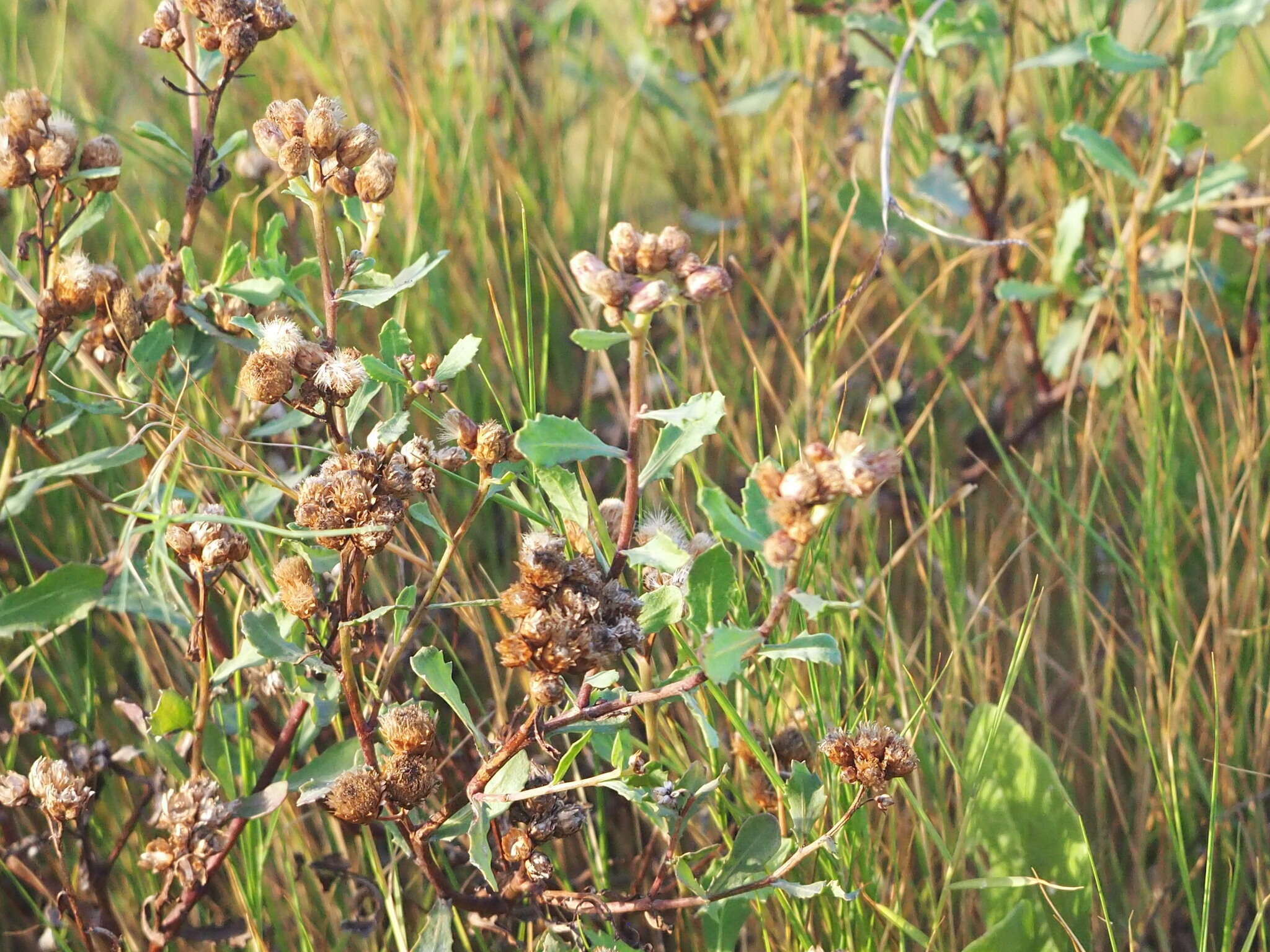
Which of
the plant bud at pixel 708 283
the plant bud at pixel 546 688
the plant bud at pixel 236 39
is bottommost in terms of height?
the plant bud at pixel 546 688

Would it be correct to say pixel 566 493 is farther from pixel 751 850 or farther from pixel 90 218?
pixel 90 218

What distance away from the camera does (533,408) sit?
110cm

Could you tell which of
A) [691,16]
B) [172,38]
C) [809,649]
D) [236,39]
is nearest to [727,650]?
[809,649]

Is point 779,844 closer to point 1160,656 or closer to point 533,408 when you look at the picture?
point 533,408

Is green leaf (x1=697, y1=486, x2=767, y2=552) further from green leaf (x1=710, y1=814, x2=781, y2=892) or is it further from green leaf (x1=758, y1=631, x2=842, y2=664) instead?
green leaf (x1=710, y1=814, x2=781, y2=892)

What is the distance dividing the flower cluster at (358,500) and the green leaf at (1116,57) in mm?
1105

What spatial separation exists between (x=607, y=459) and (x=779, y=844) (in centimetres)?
82

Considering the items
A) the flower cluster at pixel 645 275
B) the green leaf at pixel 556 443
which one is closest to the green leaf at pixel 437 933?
the green leaf at pixel 556 443

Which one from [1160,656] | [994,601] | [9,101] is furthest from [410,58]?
[1160,656]

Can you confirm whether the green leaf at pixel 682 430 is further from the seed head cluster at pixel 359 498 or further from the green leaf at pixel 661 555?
the seed head cluster at pixel 359 498

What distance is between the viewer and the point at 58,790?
0.98 m

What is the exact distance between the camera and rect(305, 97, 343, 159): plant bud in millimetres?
922

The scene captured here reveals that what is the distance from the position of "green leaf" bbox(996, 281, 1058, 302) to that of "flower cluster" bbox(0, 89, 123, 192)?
43.7 inches

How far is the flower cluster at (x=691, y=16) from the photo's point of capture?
77.2 inches
